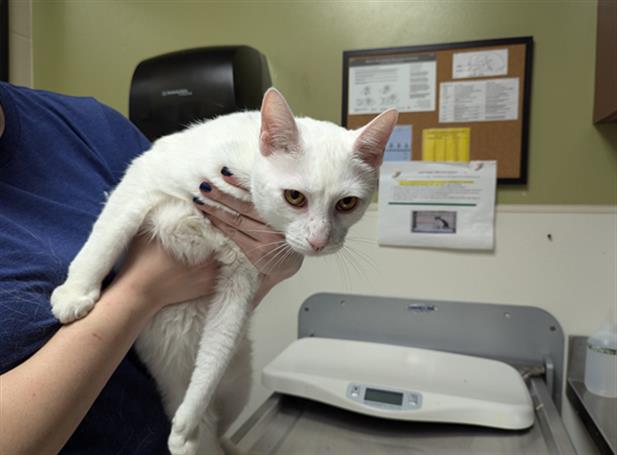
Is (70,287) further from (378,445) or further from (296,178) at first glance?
(378,445)

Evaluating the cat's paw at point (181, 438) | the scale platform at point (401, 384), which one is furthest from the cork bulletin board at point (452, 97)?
the cat's paw at point (181, 438)

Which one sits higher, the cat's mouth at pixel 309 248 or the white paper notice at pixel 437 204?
the white paper notice at pixel 437 204

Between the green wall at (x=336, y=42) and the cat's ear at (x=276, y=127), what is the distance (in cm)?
82

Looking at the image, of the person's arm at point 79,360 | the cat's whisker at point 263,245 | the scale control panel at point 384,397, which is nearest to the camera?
the person's arm at point 79,360

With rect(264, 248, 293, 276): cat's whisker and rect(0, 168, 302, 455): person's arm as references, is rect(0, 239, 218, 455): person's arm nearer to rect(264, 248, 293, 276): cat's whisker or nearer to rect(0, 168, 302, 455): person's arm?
rect(0, 168, 302, 455): person's arm

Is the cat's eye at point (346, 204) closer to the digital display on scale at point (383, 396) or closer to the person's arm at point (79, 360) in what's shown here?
the person's arm at point (79, 360)

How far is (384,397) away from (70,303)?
2.50ft

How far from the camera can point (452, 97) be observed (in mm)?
1397

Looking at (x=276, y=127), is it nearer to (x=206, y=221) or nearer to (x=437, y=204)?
(x=206, y=221)

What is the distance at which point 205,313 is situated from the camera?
82cm

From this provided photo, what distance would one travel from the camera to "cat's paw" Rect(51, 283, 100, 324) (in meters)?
0.66

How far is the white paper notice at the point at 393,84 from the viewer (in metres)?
1.41

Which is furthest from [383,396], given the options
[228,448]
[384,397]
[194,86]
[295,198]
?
[194,86]

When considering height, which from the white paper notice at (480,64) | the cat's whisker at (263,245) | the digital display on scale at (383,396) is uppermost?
the white paper notice at (480,64)
